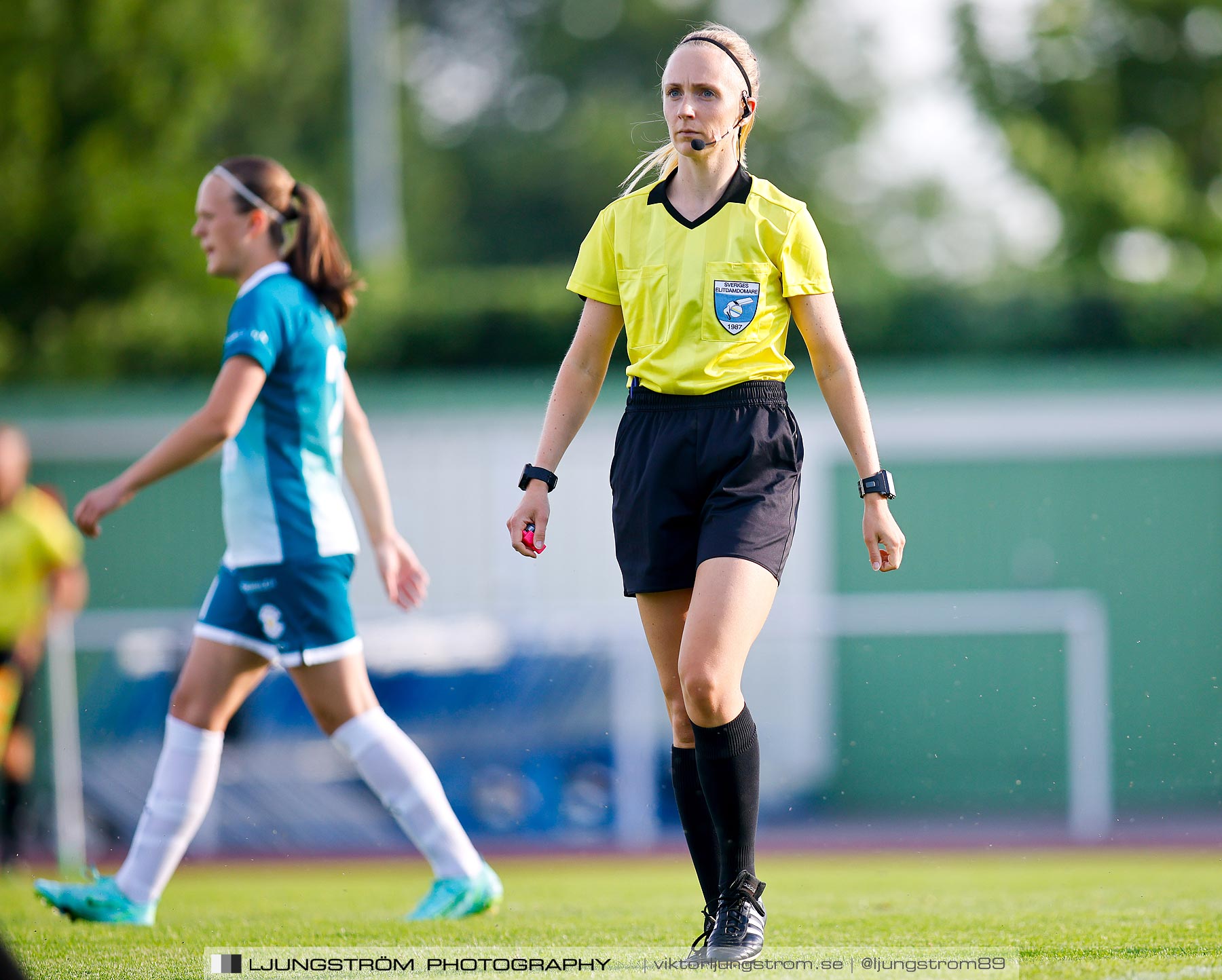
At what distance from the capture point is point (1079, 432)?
12945 millimetres

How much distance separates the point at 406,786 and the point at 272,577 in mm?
746

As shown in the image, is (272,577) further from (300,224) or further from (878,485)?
(878,485)

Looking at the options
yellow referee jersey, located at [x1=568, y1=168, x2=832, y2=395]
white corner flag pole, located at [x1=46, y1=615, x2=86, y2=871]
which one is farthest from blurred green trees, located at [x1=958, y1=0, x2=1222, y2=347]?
yellow referee jersey, located at [x1=568, y1=168, x2=832, y2=395]

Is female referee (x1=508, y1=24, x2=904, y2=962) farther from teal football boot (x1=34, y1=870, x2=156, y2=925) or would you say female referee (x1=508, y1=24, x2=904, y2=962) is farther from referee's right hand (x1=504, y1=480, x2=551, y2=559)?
teal football boot (x1=34, y1=870, x2=156, y2=925)

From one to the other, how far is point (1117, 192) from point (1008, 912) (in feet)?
79.6

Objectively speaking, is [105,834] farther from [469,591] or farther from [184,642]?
[469,591]

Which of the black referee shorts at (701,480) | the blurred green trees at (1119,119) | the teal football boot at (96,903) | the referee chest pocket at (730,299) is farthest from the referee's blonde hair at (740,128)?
the blurred green trees at (1119,119)

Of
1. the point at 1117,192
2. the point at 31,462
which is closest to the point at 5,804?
the point at 31,462

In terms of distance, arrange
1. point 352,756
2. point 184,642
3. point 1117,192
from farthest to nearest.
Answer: point 1117,192 → point 184,642 → point 352,756

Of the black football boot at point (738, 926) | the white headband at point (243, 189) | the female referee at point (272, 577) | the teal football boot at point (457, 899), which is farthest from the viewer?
the white headband at point (243, 189)

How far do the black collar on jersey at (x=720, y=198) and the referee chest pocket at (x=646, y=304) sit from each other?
0.48ft

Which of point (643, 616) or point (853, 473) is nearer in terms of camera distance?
point (643, 616)

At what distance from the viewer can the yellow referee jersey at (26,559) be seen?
8.14 m

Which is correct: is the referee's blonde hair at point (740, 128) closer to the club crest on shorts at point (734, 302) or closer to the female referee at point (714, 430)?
the female referee at point (714, 430)
